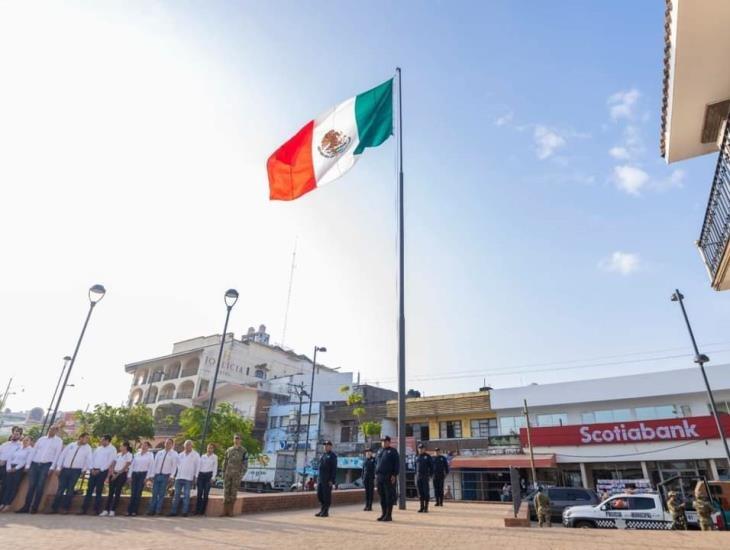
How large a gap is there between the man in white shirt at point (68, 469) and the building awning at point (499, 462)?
82.4 ft

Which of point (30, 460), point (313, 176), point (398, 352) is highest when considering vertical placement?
point (313, 176)

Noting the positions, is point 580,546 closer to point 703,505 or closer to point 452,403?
point 703,505

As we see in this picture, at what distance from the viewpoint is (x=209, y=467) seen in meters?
9.97

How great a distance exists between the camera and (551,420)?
3038cm

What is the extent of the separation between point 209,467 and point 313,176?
8333mm

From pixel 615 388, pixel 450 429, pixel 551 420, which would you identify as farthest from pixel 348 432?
pixel 615 388

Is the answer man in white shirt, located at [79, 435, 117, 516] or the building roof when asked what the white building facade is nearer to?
the building roof

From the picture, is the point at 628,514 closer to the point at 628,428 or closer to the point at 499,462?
the point at 628,428

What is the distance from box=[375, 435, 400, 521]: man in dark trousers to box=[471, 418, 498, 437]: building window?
26294 millimetres

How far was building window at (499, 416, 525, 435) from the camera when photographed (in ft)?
102

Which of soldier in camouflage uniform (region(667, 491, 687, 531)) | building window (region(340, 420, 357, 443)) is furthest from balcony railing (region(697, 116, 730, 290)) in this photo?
building window (region(340, 420, 357, 443))

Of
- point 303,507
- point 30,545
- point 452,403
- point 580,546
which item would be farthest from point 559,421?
point 30,545

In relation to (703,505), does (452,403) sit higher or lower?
higher

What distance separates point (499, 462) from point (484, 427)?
Result: 13.3 ft
